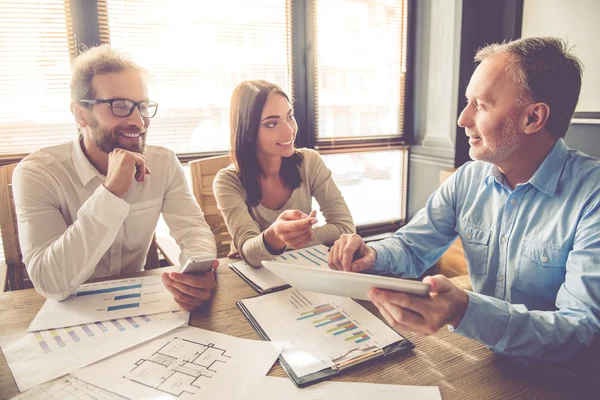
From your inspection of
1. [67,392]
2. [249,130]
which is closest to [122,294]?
[67,392]

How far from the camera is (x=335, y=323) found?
38.2 inches

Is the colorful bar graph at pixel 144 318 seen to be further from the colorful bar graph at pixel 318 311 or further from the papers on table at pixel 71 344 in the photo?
the colorful bar graph at pixel 318 311

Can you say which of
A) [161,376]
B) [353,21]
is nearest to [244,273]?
[161,376]

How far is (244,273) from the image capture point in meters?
1.33

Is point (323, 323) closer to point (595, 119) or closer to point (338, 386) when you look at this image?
point (338, 386)

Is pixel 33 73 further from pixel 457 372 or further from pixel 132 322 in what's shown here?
pixel 457 372

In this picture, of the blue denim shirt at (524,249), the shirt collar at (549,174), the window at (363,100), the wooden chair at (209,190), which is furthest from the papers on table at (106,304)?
the window at (363,100)

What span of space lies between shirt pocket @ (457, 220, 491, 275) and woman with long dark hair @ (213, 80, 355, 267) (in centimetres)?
57

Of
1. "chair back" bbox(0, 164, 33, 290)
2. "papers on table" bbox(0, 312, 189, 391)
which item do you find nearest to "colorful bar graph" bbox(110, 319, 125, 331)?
"papers on table" bbox(0, 312, 189, 391)

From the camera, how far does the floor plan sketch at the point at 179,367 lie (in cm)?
77

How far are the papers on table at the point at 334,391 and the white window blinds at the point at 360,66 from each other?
253 centimetres

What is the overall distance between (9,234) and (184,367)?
1254 mm

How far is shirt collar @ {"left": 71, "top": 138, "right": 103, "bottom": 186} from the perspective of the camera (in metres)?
1.47

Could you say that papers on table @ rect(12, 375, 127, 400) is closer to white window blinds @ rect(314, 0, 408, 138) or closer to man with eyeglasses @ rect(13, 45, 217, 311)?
man with eyeglasses @ rect(13, 45, 217, 311)
